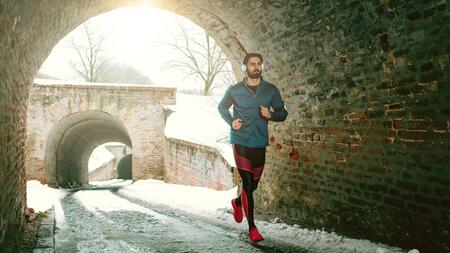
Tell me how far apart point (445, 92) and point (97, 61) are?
44.2m

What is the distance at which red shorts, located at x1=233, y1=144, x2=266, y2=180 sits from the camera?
14.1ft

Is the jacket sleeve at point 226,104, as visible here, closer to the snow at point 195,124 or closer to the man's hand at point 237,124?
the man's hand at point 237,124

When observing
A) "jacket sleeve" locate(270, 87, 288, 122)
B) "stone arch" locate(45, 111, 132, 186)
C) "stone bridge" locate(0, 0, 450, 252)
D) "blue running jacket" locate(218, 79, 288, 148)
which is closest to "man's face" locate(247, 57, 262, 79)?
"blue running jacket" locate(218, 79, 288, 148)

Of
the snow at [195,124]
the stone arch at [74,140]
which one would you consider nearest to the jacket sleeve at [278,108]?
the snow at [195,124]

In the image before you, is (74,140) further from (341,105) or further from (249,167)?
(341,105)

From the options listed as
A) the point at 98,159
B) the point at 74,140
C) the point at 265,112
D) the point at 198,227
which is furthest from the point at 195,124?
the point at 98,159

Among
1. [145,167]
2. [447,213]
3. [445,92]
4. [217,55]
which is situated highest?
[217,55]

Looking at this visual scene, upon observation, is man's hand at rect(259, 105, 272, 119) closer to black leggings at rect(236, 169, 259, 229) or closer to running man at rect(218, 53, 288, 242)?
running man at rect(218, 53, 288, 242)

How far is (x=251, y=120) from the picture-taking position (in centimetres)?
427

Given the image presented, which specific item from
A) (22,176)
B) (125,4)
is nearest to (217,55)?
(125,4)

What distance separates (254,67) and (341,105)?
1.22 metres

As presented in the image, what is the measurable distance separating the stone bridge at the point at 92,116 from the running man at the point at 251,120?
12234 mm

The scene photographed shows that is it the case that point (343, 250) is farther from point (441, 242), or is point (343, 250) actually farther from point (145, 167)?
point (145, 167)

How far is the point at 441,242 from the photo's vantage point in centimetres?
334
